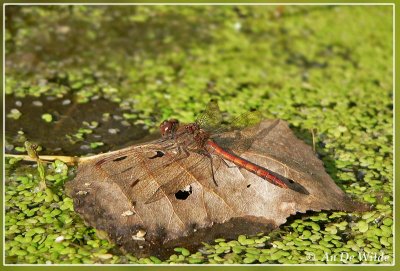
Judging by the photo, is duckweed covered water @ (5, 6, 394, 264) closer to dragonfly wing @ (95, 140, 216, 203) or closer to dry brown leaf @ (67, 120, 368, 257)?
dry brown leaf @ (67, 120, 368, 257)

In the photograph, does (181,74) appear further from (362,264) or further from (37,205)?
(362,264)

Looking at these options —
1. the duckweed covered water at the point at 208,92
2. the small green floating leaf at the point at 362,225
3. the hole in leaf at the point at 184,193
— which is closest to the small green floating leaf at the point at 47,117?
the duckweed covered water at the point at 208,92

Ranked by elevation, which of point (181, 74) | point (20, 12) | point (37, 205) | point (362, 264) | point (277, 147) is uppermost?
point (20, 12)

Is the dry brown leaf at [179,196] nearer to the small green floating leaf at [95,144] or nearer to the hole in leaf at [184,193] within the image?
the hole in leaf at [184,193]

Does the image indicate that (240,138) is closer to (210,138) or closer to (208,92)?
(210,138)

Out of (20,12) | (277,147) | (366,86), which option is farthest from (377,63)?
(20,12)

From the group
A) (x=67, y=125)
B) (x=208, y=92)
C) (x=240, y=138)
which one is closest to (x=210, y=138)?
(x=240, y=138)
